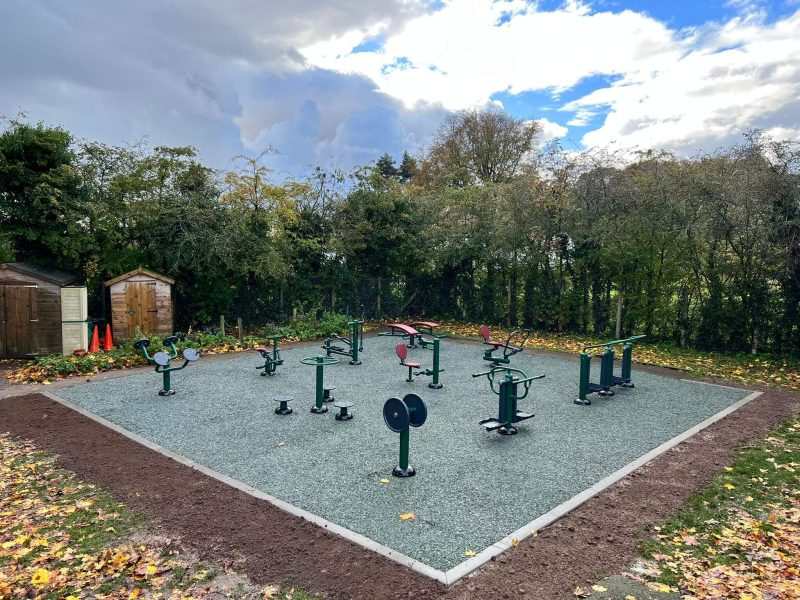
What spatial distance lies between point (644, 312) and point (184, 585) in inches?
478

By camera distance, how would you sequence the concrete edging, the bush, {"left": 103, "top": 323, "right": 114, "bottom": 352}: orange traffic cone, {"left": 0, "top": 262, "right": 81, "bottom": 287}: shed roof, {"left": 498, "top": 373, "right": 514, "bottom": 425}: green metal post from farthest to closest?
{"left": 103, "top": 323, "right": 114, "bottom": 352}: orange traffic cone → {"left": 0, "top": 262, "right": 81, "bottom": 287}: shed roof → the bush → {"left": 498, "top": 373, "right": 514, "bottom": 425}: green metal post → the concrete edging

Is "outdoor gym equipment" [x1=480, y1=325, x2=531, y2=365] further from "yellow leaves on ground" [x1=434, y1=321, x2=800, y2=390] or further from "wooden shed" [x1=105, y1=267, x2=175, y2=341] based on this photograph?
"wooden shed" [x1=105, y1=267, x2=175, y2=341]

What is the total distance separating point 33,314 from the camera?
416 inches

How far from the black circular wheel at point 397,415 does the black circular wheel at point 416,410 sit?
0.10 meters

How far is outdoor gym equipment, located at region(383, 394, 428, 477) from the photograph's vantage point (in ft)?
17.3

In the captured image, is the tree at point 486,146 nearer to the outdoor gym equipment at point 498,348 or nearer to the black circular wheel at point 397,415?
the outdoor gym equipment at point 498,348

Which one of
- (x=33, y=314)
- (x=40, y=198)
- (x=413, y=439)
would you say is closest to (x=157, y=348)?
(x=33, y=314)

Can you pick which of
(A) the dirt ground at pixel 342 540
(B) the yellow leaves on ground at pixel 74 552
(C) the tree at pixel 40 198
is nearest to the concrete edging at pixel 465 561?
(A) the dirt ground at pixel 342 540

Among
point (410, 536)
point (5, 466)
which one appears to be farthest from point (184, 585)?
point (5, 466)

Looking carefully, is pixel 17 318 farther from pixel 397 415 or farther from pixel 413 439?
pixel 397 415

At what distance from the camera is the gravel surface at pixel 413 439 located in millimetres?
4574

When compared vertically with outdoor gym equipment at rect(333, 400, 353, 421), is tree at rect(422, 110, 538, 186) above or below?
above

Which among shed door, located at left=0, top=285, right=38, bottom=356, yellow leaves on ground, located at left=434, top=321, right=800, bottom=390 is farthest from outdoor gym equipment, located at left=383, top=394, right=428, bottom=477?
shed door, located at left=0, top=285, right=38, bottom=356

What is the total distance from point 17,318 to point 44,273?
1042 mm
